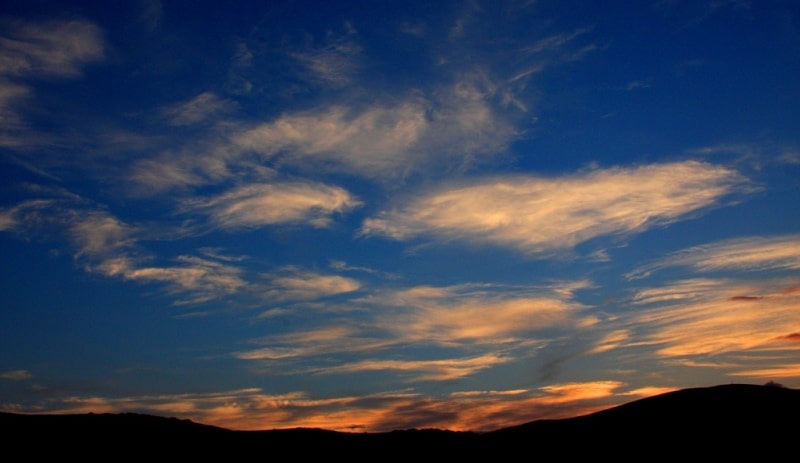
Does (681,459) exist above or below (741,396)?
below

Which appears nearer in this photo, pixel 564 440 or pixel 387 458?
pixel 564 440

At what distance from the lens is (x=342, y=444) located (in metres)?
37.9

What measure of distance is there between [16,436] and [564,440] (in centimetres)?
2633

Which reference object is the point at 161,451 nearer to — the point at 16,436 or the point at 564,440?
the point at 16,436

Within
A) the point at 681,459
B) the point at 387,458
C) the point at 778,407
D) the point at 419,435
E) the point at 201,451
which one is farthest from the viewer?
the point at 419,435

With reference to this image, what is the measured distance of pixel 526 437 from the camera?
113ft

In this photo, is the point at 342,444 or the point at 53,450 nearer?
the point at 53,450

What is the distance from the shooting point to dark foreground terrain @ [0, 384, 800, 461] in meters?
27.1

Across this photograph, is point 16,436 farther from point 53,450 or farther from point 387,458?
point 387,458

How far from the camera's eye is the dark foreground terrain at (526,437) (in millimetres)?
27062

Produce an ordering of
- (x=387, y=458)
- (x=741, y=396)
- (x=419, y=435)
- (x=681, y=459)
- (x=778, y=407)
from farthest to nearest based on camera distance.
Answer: (x=419, y=435)
(x=387, y=458)
(x=741, y=396)
(x=778, y=407)
(x=681, y=459)

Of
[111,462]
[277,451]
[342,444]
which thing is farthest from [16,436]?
[342,444]

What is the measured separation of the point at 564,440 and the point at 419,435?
10882 millimetres

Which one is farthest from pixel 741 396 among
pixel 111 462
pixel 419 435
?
pixel 111 462
